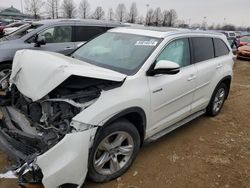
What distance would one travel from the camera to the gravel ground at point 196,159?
336cm

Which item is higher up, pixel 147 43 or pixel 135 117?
pixel 147 43

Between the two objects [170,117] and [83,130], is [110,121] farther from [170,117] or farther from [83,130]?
[170,117]

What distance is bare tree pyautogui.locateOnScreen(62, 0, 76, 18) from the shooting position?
42694 millimetres

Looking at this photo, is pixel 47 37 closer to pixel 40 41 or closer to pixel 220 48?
pixel 40 41

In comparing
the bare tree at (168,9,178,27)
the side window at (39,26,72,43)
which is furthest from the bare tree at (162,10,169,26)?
the side window at (39,26,72,43)

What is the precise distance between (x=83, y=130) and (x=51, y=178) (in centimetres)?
52

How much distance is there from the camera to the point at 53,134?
8.55 feet

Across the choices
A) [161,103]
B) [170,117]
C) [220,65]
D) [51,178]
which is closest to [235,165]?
[170,117]

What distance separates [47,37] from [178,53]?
14.8 feet

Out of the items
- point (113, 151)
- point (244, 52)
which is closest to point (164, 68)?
point (113, 151)

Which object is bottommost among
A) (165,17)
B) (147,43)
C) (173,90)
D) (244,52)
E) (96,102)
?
(244,52)

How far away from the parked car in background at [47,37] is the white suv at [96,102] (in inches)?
124

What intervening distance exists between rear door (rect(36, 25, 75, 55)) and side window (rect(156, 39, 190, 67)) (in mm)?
3935

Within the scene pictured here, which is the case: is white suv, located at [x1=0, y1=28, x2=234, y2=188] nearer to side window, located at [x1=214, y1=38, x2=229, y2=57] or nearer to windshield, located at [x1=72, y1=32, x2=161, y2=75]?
windshield, located at [x1=72, y1=32, x2=161, y2=75]
